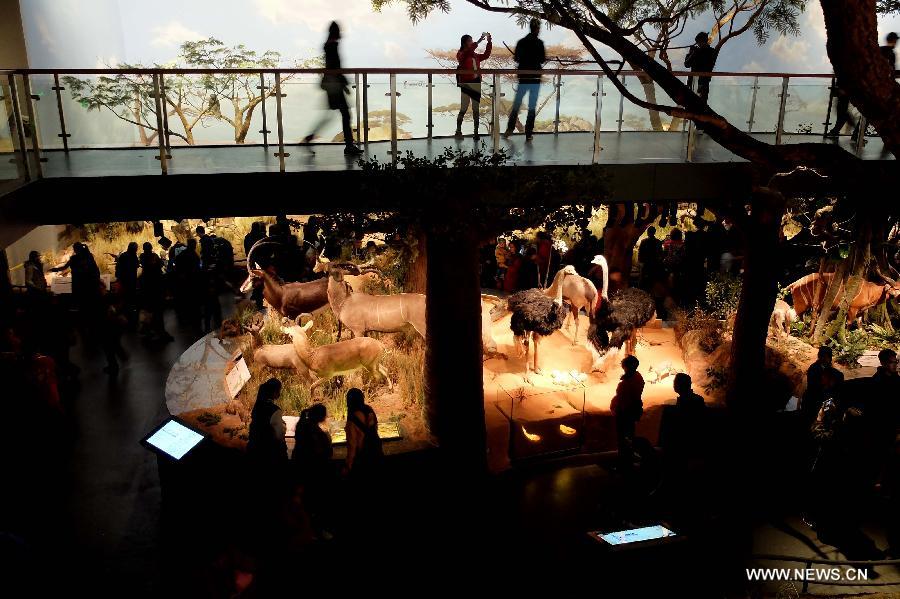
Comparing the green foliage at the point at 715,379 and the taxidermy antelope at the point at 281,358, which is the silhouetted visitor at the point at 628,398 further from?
the taxidermy antelope at the point at 281,358

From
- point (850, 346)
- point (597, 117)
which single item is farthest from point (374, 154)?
point (850, 346)

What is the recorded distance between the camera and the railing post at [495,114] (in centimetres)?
756

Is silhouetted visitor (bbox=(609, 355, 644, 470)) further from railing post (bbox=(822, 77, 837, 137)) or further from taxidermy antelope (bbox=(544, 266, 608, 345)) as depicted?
Result: railing post (bbox=(822, 77, 837, 137))

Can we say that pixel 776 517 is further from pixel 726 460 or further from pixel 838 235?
pixel 838 235

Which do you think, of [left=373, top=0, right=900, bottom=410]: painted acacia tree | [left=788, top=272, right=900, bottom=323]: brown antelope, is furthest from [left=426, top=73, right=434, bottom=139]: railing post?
[left=788, top=272, right=900, bottom=323]: brown antelope

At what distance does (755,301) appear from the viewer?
274 inches

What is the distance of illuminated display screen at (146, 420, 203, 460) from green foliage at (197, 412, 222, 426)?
3.59 ft

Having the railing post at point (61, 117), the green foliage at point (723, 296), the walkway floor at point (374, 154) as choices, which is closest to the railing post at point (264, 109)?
the walkway floor at point (374, 154)

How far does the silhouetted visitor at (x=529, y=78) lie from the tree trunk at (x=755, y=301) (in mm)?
2608

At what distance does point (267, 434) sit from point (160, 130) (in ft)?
11.9

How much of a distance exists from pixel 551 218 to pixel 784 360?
3.73m

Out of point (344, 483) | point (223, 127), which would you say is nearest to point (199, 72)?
point (223, 127)

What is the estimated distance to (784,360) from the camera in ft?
26.5

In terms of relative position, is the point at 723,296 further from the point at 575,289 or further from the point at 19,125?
the point at 19,125
